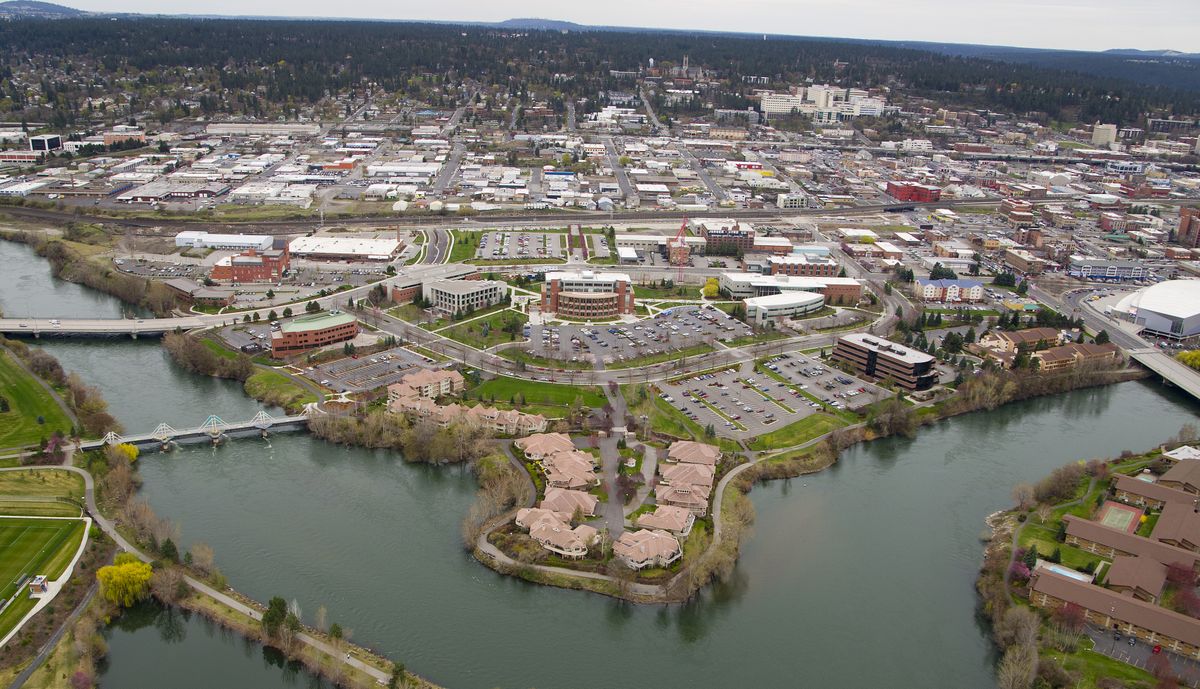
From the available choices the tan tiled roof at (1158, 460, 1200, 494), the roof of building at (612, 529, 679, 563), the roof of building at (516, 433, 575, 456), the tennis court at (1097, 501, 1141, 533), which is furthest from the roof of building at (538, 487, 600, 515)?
the tan tiled roof at (1158, 460, 1200, 494)

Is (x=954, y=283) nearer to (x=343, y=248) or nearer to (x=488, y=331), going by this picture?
(x=488, y=331)

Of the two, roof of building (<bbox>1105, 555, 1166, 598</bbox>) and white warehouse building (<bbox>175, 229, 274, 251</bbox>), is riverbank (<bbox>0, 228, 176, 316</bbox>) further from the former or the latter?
roof of building (<bbox>1105, 555, 1166, 598</bbox>)

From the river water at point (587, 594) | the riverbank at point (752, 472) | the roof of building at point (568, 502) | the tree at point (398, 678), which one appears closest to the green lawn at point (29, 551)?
the river water at point (587, 594)

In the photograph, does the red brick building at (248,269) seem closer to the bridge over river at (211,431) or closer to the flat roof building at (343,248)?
the flat roof building at (343,248)

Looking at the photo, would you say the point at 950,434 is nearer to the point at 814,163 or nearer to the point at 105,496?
the point at 105,496

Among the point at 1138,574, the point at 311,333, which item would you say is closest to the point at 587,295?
the point at 311,333

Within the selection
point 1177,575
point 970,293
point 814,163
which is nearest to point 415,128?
point 814,163
